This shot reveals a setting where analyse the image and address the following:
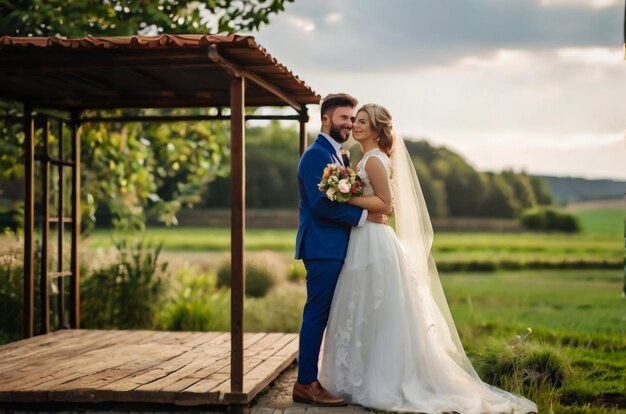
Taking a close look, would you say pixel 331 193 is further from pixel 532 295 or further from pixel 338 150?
pixel 532 295

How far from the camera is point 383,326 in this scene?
5.96 m

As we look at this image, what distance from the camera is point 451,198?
23.2 metres

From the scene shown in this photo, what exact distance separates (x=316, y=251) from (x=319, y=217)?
0.80 feet

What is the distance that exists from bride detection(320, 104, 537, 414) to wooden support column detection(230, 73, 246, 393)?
69 centimetres

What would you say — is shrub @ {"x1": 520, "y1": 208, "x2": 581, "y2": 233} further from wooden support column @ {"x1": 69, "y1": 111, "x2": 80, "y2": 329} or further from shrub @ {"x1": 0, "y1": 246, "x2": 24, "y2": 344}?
wooden support column @ {"x1": 69, "y1": 111, "x2": 80, "y2": 329}

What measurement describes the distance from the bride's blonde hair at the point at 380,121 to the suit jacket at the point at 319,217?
14.9 inches

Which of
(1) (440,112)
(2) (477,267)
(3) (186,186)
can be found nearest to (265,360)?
(3) (186,186)

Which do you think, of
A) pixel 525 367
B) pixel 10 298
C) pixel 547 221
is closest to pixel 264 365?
pixel 525 367

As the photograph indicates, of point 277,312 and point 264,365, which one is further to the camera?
point 277,312

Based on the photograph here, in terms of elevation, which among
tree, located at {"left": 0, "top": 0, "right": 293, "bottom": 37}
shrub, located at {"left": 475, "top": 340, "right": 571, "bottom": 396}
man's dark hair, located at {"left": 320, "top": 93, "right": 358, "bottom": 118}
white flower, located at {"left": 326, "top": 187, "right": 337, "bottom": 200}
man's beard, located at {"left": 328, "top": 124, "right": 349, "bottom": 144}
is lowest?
shrub, located at {"left": 475, "top": 340, "right": 571, "bottom": 396}

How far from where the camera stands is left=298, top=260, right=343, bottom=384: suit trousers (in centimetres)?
600

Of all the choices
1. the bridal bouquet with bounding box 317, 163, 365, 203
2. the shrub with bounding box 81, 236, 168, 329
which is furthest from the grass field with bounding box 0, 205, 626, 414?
the bridal bouquet with bounding box 317, 163, 365, 203

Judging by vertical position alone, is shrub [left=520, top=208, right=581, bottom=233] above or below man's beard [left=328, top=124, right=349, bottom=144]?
below

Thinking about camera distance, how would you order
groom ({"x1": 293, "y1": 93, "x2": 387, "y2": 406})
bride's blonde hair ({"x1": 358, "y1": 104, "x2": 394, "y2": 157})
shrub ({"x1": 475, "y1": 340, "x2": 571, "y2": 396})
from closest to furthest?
groom ({"x1": 293, "y1": 93, "x2": 387, "y2": 406}) → bride's blonde hair ({"x1": 358, "y1": 104, "x2": 394, "y2": 157}) → shrub ({"x1": 475, "y1": 340, "x2": 571, "y2": 396})
